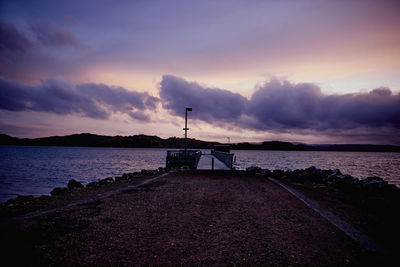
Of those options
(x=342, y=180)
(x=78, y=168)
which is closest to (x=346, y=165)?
(x=342, y=180)

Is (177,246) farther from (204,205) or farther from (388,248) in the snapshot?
(388,248)

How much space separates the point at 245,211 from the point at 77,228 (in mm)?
5514

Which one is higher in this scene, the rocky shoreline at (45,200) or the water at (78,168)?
the rocky shoreline at (45,200)

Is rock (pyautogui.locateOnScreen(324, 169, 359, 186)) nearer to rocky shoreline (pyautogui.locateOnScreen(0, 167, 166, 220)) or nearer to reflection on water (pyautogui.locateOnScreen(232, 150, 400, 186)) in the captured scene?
rocky shoreline (pyautogui.locateOnScreen(0, 167, 166, 220))

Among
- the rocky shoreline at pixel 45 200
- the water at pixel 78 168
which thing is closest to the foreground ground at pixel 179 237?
the rocky shoreline at pixel 45 200

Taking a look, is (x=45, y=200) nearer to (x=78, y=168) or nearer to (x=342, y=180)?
(x=342, y=180)

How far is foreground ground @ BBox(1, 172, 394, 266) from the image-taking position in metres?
4.25

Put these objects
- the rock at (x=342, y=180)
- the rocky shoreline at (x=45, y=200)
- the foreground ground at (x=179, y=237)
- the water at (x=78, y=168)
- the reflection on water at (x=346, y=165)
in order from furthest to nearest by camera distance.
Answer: the reflection on water at (x=346, y=165) < the water at (x=78, y=168) < the rock at (x=342, y=180) < the rocky shoreline at (x=45, y=200) < the foreground ground at (x=179, y=237)

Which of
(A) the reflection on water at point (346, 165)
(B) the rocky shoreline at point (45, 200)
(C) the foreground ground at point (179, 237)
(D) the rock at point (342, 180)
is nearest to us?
(C) the foreground ground at point (179, 237)

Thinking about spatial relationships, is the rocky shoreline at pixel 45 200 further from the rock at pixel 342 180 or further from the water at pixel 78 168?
the rock at pixel 342 180

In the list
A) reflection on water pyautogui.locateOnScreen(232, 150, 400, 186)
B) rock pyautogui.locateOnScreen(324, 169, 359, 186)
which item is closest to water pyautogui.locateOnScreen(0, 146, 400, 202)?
reflection on water pyautogui.locateOnScreen(232, 150, 400, 186)

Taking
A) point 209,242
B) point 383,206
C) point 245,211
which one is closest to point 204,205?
point 245,211

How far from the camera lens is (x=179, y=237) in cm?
533

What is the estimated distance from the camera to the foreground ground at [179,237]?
4.25m
